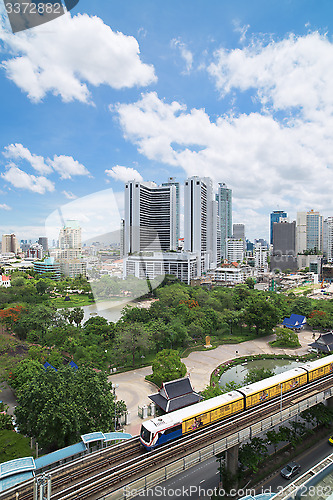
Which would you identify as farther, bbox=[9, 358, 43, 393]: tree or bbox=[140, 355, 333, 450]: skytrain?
bbox=[9, 358, 43, 393]: tree

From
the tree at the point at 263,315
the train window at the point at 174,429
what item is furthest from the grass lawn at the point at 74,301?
the train window at the point at 174,429

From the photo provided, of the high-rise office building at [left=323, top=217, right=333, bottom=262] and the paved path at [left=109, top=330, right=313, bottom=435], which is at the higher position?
the high-rise office building at [left=323, top=217, right=333, bottom=262]

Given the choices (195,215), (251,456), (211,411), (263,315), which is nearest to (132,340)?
(211,411)

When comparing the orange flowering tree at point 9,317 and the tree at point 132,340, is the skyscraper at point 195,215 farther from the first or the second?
the tree at point 132,340

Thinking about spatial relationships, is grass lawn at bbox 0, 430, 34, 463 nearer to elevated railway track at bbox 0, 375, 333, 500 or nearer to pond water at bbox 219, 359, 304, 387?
elevated railway track at bbox 0, 375, 333, 500

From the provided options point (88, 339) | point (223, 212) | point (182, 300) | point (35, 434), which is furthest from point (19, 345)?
point (223, 212)

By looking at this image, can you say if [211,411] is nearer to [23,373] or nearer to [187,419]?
[187,419]

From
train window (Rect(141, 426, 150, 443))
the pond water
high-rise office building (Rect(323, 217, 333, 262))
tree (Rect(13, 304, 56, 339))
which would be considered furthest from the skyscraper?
train window (Rect(141, 426, 150, 443))
